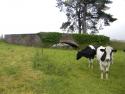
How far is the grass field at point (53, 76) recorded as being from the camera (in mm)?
22859

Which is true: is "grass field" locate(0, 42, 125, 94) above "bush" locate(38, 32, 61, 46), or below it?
below

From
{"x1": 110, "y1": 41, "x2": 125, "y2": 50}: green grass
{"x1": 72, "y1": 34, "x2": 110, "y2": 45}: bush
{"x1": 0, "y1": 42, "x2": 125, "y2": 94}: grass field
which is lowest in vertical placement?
{"x1": 0, "y1": 42, "x2": 125, "y2": 94}: grass field

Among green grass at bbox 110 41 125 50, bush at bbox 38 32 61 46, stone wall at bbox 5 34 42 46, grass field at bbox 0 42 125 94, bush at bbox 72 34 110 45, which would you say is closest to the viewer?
grass field at bbox 0 42 125 94

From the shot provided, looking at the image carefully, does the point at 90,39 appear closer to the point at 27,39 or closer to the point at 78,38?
the point at 78,38

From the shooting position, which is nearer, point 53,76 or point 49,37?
point 53,76

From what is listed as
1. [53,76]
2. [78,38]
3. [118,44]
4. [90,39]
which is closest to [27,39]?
[78,38]

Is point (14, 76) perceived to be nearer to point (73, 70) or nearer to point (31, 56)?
point (73, 70)

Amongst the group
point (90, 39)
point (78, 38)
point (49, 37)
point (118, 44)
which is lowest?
point (118, 44)

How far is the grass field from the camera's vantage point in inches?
900

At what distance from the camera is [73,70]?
2916 cm

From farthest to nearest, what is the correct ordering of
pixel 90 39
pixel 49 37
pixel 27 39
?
pixel 90 39
pixel 27 39
pixel 49 37

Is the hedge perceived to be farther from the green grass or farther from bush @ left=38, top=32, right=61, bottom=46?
the green grass

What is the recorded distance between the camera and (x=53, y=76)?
25.8m

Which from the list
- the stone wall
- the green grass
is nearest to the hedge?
the stone wall
